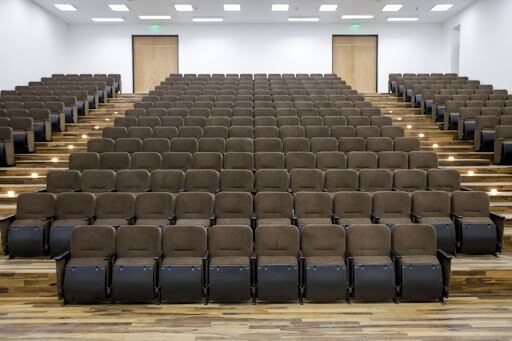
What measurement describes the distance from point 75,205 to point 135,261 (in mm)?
662

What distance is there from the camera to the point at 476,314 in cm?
223

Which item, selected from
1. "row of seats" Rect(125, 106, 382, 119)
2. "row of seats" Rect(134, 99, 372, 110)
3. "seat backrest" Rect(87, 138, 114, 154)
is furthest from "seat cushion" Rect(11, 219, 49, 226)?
"row of seats" Rect(134, 99, 372, 110)

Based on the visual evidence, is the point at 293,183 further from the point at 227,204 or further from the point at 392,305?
the point at 392,305

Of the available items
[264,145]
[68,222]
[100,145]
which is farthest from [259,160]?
[68,222]

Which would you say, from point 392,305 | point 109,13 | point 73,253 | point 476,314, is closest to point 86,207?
point 73,253

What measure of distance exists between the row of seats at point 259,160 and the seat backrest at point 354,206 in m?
0.66

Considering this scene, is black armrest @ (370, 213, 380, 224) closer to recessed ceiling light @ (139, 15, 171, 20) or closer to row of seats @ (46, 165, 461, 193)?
row of seats @ (46, 165, 461, 193)

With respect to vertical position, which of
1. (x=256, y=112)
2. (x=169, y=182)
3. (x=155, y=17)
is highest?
(x=155, y=17)

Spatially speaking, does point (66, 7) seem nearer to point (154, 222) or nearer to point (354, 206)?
point (154, 222)

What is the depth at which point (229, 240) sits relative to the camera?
8.06 ft

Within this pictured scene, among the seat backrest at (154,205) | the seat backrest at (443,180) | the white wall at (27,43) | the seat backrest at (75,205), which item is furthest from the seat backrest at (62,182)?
the white wall at (27,43)

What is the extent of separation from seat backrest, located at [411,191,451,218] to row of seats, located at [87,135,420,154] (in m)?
0.96

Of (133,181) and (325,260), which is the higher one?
(133,181)

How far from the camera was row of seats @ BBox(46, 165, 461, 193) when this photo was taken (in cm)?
318
